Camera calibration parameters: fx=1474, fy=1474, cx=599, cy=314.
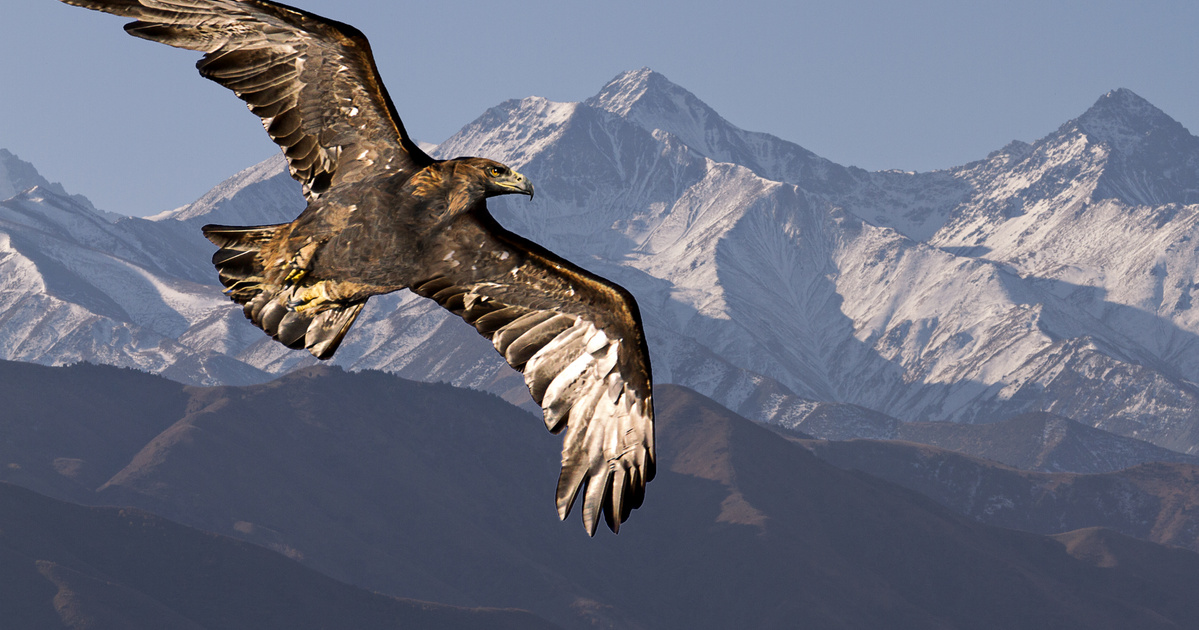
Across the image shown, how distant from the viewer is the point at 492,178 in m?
11.6

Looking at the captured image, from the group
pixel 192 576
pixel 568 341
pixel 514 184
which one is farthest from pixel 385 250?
pixel 192 576

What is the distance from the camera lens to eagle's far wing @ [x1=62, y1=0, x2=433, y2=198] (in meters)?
11.8

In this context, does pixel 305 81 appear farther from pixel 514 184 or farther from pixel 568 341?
pixel 568 341

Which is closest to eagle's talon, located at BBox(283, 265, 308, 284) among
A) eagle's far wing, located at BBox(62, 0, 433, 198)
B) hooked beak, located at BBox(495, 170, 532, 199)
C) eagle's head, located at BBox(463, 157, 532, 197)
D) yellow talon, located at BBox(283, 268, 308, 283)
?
yellow talon, located at BBox(283, 268, 308, 283)

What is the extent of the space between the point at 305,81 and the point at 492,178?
1.93 m

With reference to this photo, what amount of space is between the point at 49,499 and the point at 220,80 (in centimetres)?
19463

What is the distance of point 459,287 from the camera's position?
1220 cm

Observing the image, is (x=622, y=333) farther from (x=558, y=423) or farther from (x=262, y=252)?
(x=262, y=252)

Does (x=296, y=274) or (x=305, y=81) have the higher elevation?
(x=305, y=81)

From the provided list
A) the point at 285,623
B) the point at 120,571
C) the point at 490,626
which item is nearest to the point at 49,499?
the point at 120,571

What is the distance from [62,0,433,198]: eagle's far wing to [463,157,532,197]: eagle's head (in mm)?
431

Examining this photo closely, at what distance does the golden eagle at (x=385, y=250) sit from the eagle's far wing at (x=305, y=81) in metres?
0.01

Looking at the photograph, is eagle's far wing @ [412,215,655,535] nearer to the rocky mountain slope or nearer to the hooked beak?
the hooked beak

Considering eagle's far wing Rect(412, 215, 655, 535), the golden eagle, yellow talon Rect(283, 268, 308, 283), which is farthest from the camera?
eagle's far wing Rect(412, 215, 655, 535)
